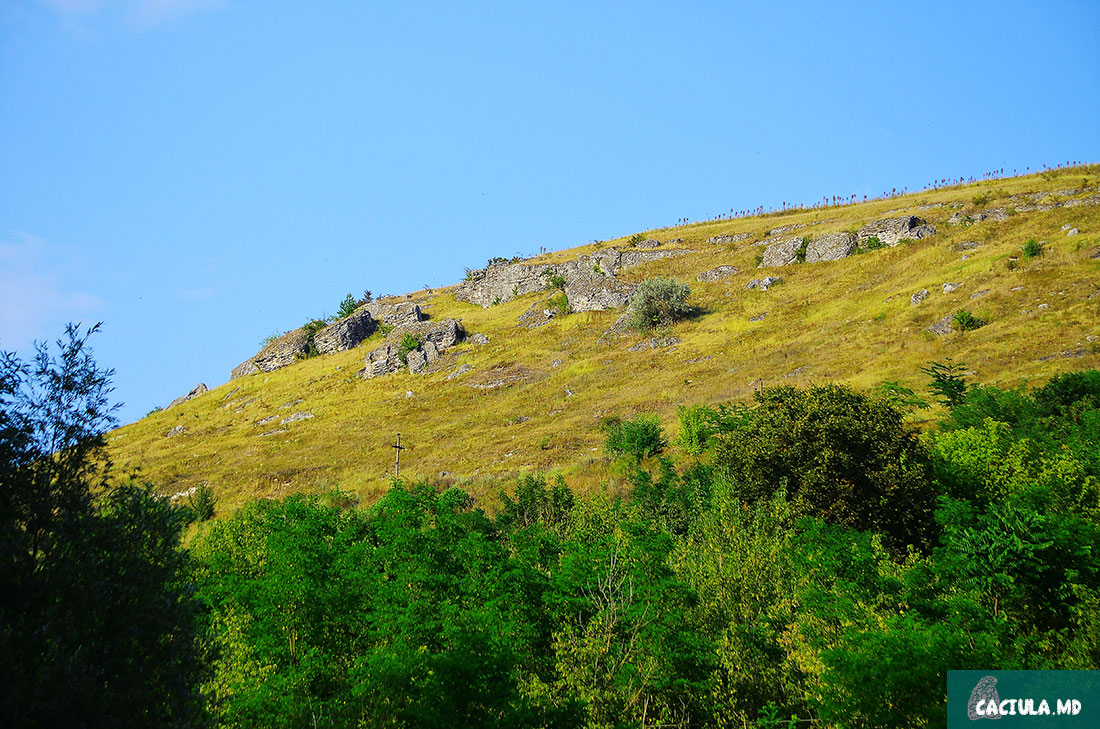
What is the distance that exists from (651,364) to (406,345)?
35.7 meters

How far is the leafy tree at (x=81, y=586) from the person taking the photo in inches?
436

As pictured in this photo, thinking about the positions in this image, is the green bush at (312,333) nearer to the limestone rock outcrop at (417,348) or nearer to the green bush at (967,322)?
the limestone rock outcrop at (417,348)

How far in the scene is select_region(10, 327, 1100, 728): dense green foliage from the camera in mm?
12602

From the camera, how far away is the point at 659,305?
89.6 meters

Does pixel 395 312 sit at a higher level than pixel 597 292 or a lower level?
higher

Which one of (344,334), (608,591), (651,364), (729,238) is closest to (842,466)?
(608,591)

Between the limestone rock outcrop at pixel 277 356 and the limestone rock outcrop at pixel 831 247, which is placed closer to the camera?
the limestone rock outcrop at pixel 831 247

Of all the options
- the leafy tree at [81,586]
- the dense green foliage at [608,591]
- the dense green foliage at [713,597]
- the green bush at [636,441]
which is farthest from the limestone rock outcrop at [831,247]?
the leafy tree at [81,586]

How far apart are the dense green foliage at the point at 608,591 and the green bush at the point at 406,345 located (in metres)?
57.9

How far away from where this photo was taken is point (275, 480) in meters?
64.2

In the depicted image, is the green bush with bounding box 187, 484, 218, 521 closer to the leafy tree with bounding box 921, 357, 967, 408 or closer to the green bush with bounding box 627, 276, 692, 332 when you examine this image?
the leafy tree with bounding box 921, 357, 967, 408

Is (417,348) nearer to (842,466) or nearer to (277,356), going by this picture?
(277,356)

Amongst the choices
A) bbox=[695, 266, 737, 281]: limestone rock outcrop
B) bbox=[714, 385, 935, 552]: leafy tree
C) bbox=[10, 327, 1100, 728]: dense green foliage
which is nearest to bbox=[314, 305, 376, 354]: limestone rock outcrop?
bbox=[695, 266, 737, 281]: limestone rock outcrop

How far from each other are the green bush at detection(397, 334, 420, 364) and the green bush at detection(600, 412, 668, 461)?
Answer: 4812cm
